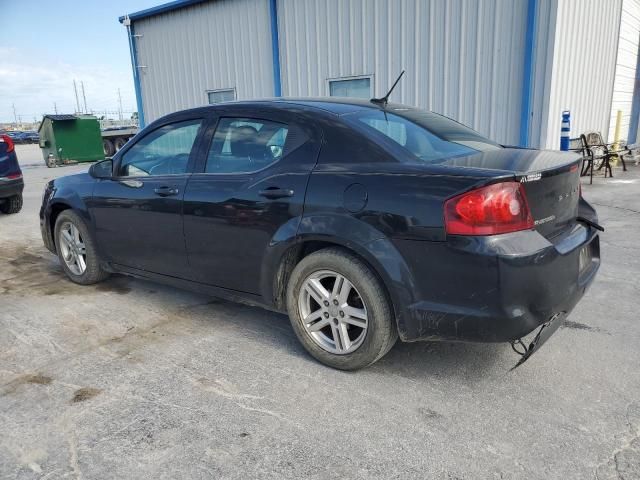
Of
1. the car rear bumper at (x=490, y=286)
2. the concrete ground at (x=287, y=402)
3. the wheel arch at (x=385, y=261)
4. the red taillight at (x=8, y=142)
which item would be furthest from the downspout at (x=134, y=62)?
the car rear bumper at (x=490, y=286)

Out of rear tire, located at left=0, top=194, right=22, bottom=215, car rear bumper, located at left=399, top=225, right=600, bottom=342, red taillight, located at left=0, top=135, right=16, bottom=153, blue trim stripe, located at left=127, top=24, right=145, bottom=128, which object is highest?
blue trim stripe, located at left=127, top=24, right=145, bottom=128

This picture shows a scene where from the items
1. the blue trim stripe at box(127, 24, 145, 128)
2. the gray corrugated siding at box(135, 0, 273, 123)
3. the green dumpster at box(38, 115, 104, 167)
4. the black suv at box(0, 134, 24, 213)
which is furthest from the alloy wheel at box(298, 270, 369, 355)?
the green dumpster at box(38, 115, 104, 167)

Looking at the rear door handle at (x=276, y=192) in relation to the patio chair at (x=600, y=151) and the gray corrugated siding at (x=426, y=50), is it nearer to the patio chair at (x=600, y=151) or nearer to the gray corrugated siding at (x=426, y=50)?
the gray corrugated siding at (x=426, y=50)

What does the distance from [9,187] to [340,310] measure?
7455 mm

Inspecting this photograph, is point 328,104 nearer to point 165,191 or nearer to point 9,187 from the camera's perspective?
point 165,191

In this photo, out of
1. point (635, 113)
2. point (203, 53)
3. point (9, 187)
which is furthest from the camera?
point (635, 113)

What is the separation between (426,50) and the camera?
373 inches

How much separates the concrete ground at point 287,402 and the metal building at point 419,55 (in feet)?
19.2

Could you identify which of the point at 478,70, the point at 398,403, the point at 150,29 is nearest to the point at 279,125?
the point at 398,403

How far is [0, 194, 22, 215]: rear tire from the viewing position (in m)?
8.65

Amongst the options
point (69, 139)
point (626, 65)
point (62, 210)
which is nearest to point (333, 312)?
point (62, 210)

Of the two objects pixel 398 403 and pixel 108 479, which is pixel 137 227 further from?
pixel 398 403

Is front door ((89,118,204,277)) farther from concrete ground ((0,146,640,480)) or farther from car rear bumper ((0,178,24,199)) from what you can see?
car rear bumper ((0,178,24,199))

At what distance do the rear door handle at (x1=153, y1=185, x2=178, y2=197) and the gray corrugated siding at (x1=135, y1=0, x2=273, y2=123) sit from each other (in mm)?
8694
